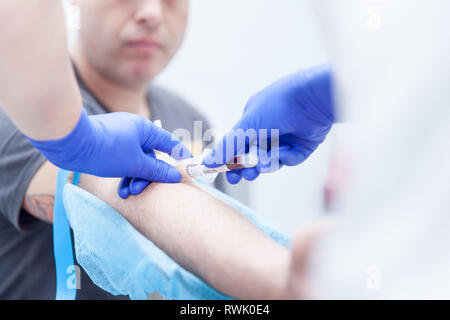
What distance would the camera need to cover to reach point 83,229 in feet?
2.40

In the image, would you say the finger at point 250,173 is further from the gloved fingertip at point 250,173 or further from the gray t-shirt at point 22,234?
the gray t-shirt at point 22,234

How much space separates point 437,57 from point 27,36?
448 mm

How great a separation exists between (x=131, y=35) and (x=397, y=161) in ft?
2.87

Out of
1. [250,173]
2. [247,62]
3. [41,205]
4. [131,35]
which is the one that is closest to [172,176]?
→ [250,173]

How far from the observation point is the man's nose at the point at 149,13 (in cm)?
108

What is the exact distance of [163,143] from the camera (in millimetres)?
816

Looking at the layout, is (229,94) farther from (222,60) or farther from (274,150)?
(274,150)

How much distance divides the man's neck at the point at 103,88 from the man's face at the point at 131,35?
20 millimetres

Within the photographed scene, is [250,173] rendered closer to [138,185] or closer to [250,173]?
[250,173]

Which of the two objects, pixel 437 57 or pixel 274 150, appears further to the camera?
pixel 274 150

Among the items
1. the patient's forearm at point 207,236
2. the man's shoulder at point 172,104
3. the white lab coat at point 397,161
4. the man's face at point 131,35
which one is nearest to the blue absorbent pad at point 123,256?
the patient's forearm at point 207,236
